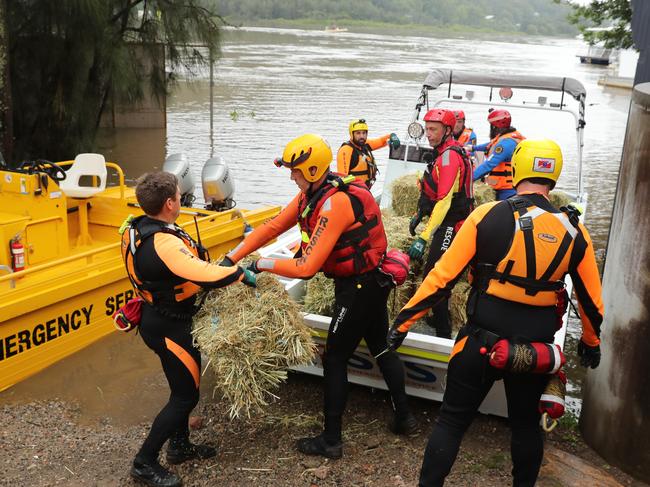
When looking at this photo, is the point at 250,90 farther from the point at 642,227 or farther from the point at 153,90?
the point at 642,227

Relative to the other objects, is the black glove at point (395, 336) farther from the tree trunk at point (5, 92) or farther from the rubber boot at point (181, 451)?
the tree trunk at point (5, 92)

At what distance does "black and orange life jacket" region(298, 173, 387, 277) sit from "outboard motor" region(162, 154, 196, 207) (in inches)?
179

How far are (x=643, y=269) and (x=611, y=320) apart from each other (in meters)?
0.41

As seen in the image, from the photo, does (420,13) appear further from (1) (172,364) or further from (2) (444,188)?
(1) (172,364)

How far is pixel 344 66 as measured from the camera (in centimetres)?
3991

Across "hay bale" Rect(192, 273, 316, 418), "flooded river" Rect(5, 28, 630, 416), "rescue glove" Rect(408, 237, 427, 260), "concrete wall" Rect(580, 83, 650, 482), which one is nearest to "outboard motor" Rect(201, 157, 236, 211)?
"flooded river" Rect(5, 28, 630, 416)

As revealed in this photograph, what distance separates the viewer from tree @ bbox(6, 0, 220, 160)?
10.9m

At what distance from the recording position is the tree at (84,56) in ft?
35.9

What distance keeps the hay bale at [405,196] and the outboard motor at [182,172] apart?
99.8 inches

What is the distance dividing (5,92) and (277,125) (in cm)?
1157

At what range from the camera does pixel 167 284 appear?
11.7 ft

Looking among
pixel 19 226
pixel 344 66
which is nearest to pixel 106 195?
pixel 19 226

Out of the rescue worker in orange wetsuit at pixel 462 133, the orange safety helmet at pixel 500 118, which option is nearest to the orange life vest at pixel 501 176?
the orange safety helmet at pixel 500 118

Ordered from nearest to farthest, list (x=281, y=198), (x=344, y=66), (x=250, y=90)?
(x=281, y=198)
(x=250, y=90)
(x=344, y=66)
